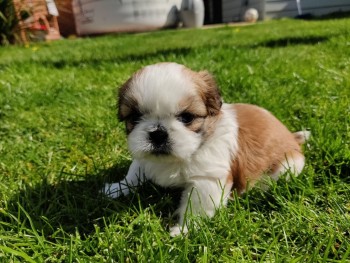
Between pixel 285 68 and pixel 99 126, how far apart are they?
8.81ft

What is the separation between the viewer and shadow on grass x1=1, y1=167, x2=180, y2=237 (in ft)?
7.95

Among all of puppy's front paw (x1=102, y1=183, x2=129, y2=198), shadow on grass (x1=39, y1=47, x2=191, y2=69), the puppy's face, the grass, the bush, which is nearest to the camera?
the grass

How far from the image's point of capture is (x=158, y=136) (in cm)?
240

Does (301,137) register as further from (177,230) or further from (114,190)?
(114,190)

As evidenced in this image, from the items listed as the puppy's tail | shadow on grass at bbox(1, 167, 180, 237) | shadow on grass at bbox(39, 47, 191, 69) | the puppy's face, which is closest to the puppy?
the puppy's face

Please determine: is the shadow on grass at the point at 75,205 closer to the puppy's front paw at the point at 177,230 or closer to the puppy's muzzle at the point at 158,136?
the puppy's front paw at the point at 177,230

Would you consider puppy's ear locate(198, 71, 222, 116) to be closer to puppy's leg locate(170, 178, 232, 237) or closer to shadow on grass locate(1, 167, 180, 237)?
puppy's leg locate(170, 178, 232, 237)

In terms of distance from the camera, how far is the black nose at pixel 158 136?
2395 mm

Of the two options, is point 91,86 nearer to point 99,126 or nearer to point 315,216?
point 99,126

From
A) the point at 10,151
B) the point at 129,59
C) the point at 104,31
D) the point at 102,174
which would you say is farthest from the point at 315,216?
the point at 104,31

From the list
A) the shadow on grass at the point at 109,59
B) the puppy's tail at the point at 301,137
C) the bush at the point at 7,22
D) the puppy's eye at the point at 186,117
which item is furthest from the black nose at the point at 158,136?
the bush at the point at 7,22

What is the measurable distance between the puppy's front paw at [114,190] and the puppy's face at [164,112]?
40 centimetres

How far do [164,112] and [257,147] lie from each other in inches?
31.6

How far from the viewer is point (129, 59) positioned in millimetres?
6750
